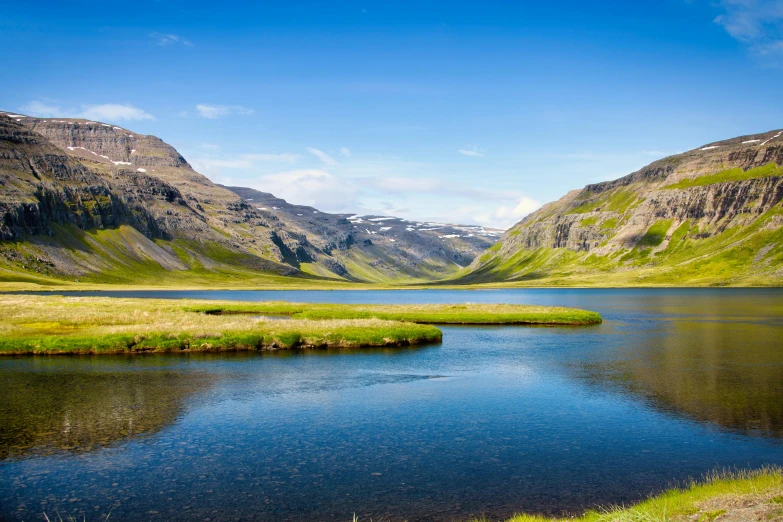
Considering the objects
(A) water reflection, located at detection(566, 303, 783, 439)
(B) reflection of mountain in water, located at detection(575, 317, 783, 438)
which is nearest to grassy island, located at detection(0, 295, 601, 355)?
(A) water reflection, located at detection(566, 303, 783, 439)

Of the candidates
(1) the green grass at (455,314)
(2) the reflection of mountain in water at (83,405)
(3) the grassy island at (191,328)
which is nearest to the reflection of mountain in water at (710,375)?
(1) the green grass at (455,314)

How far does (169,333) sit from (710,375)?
51.8 meters

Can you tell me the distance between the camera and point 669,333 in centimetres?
7900

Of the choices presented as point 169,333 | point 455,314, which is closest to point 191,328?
point 169,333

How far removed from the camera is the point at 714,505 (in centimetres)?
1720

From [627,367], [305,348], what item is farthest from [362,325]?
[627,367]

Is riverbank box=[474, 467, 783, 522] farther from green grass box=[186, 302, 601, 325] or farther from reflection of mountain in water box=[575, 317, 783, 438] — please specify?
green grass box=[186, 302, 601, 325]

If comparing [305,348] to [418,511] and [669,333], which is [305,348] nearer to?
[418,511]

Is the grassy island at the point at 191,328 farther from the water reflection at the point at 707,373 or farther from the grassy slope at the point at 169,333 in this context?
the water reflection at the point at 707,373

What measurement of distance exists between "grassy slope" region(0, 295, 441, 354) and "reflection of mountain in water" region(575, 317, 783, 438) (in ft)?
81.8

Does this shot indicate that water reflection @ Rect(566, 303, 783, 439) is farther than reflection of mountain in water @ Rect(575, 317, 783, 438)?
Yes

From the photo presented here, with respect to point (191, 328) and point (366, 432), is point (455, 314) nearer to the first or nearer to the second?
point (191, 328)

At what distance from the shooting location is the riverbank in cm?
1573

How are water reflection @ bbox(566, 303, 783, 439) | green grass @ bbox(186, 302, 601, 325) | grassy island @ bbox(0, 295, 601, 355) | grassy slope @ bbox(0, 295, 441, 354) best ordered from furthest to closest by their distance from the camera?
green grass @ bbox(186, 302, 601, 325) < grassy island @ bbox(0, 295, 601, 355) < grassy slope @ bbox(0, 295, 441, 354) < water reflection @ bbox(566, 303, 783, 439)
